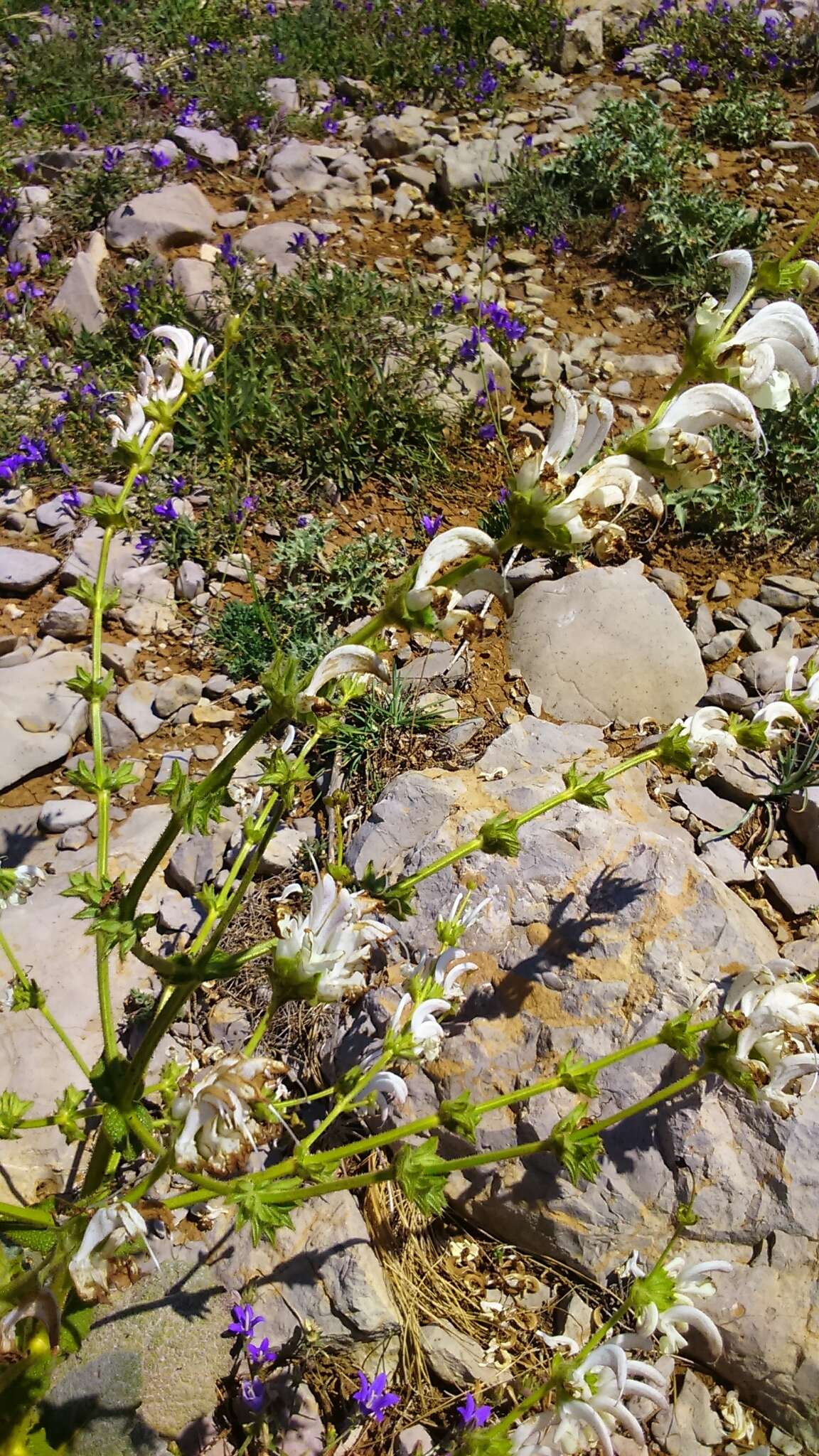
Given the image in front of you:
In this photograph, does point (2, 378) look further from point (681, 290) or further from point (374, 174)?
point (681, 290)

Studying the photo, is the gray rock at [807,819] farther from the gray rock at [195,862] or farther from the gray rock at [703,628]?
the gray rock at [195,862]

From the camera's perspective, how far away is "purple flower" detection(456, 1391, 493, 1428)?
7.72 feet

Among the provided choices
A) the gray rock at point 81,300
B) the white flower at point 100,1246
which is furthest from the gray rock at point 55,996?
the gray rock at point 81,300

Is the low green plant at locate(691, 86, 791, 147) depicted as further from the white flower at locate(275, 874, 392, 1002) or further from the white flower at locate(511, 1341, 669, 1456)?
the white flower at locate(511, 1341, 669, 1456)

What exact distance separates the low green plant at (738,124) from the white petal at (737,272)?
6.06 metres

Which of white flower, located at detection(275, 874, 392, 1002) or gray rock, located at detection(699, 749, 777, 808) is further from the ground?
white flower, located at detection(275, 874, 392, 1002)

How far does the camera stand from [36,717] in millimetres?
3773

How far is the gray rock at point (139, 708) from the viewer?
3.87m

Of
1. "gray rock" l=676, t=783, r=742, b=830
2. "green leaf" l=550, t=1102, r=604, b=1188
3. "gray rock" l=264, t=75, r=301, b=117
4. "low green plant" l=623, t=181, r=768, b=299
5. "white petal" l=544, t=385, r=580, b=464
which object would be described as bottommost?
"gray rock" l=676, t=783, r=742, b=830

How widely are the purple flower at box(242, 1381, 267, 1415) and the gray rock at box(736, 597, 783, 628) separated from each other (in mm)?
3149

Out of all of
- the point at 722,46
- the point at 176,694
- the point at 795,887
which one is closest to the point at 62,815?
the point at 176,694

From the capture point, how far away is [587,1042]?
2.70m

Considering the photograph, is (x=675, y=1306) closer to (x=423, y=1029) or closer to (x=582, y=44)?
(x=423, y=1029)

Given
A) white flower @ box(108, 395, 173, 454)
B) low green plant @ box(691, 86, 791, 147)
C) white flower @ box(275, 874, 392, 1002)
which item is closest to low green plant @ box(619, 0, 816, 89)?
low green plant @ box(691, 86, 791, 147)
